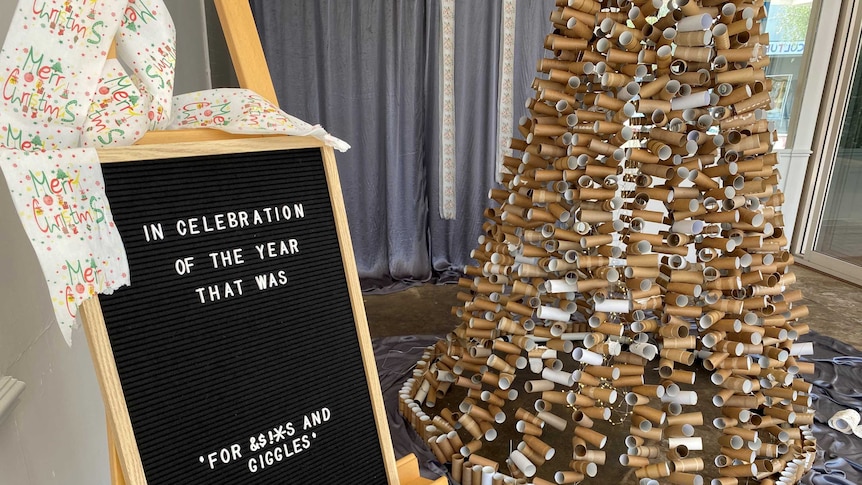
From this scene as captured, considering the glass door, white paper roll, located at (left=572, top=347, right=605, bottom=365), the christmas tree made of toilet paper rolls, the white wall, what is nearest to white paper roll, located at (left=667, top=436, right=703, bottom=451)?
the christmas tree made of toilet paper rolls

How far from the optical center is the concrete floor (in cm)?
200

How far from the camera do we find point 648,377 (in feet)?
8.55

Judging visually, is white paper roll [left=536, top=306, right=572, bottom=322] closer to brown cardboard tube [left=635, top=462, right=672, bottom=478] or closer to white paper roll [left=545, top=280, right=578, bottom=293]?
white paper roll [left=545, top=280, right=578, bottom=293]

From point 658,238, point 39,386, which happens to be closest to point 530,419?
point 658,238

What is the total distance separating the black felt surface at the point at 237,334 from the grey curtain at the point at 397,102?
2.85 meters

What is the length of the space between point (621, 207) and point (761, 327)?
635 mm

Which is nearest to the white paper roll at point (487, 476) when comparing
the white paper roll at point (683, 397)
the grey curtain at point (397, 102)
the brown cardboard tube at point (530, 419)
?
the brown cardboard tube at point (530, 419)

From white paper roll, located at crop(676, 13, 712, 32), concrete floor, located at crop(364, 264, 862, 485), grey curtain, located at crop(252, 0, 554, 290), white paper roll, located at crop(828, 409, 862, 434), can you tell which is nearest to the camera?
white paper roll, located at crop(676, 13, 712, 32)

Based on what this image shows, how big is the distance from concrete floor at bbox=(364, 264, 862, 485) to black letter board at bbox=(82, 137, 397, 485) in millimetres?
1206

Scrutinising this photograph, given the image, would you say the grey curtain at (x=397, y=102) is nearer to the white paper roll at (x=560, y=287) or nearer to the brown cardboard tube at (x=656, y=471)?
the white paper roll at (x=560, y=287)

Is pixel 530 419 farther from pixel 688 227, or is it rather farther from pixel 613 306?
pixel 688 227

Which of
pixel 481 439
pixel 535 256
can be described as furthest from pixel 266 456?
pixel 481 439

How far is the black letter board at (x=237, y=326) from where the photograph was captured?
76 cm

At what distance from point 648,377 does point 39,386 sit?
2.44 meters
